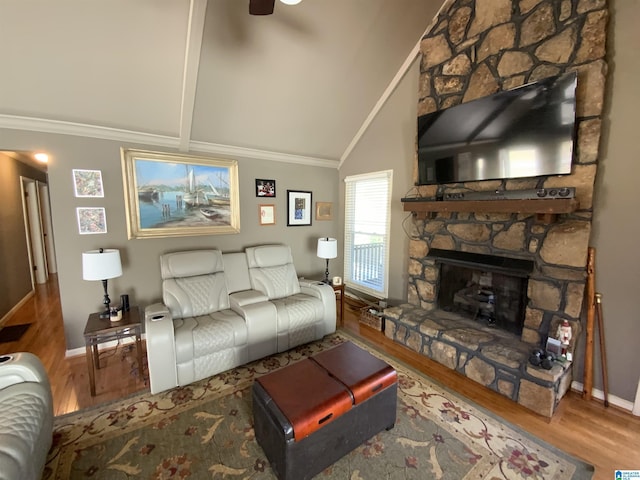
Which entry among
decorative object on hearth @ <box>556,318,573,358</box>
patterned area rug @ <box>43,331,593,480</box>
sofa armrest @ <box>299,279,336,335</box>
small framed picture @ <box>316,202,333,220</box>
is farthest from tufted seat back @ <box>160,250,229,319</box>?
decorative object on hearth @ <box>556,318,573,358</box>

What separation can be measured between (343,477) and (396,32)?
3.90 m

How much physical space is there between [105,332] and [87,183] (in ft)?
4.98

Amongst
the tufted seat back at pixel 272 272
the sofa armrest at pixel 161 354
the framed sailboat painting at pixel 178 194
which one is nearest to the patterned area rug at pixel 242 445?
the sofa armrest at pixel 161 354

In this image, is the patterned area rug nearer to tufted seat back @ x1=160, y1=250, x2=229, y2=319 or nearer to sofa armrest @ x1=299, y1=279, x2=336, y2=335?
tufted seat back @ x1=160, y1=250, x2=229, y2=319

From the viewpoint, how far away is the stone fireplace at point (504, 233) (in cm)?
206

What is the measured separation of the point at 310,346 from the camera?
3.08 meters

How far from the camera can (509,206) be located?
7.58 ft

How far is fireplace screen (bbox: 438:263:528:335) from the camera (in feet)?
8.60

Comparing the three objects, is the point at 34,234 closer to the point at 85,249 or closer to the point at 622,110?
the point at 85,249

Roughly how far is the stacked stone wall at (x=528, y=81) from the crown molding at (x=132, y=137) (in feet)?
6.62

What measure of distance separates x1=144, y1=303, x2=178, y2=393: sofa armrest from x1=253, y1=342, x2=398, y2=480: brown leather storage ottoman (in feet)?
3.25

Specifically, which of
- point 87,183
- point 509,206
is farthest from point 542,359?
point 87,183

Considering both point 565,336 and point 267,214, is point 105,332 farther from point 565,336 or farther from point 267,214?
point 565,336

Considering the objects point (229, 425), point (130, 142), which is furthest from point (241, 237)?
point (229, 425)
